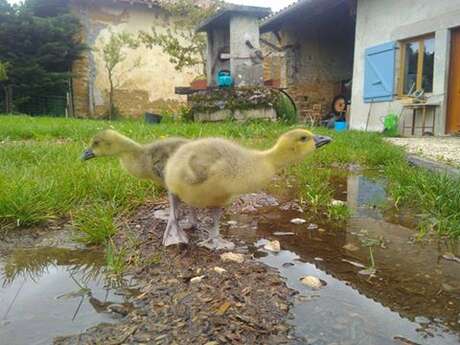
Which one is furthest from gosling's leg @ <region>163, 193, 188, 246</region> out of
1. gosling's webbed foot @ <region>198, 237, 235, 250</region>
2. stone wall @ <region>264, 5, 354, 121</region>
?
stone wall @ <region>264, 5, 354, 121</region>

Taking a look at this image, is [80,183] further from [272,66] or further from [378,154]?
[272,66]

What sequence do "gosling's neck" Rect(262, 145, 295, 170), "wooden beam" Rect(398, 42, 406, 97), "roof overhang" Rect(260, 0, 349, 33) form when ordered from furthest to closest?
"roof overhang" Rect(260, 0, 349, 33), "wooden beam" Rect(398, 42, 406, 97), "gosling's neck" Rect(262, 145, 295, 170)

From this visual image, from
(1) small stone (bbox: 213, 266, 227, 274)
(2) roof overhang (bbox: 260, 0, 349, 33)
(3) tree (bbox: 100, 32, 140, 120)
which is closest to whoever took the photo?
(1) small stone (bbox: 213, 266, 227, 274)

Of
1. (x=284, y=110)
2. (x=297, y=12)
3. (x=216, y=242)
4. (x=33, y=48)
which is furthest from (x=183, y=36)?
(x=216, y=242)

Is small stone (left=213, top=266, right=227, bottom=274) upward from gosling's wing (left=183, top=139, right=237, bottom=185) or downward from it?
downward

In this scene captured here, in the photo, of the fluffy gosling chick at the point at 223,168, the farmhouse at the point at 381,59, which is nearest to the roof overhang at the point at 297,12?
the farmhouse at the point at 381,59

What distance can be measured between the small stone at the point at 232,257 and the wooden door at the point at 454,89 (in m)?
11.3

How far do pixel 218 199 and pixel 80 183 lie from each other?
71.5 inches

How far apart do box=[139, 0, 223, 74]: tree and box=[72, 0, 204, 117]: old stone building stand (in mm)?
421

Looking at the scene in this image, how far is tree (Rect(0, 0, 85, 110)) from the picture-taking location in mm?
18266

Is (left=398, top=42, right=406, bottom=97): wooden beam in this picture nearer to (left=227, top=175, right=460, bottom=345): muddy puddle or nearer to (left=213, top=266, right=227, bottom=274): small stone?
(left=227, top=175, right=460, bottom=345): muddy puddle

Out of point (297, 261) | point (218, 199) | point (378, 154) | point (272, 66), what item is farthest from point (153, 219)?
point (272, 66)

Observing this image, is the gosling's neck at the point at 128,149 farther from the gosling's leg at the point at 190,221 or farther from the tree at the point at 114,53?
the tree at the point at 114,53

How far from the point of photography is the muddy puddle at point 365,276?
5.34 ft
